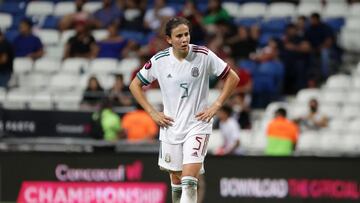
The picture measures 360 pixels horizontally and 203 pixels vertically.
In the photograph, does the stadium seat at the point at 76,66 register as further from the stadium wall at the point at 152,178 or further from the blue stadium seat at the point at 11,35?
the stadium wall at the point at 152,178

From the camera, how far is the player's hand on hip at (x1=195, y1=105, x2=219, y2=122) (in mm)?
10398

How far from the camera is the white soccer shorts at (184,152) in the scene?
34.1 ft

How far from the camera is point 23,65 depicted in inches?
844

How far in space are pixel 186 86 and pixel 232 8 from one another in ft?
38.0

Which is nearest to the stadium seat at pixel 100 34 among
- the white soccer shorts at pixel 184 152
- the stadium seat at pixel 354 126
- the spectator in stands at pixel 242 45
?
the spectator in stands at pixel 242 45

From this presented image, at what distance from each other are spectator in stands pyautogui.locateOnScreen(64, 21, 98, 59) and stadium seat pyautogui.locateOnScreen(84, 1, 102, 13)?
5.44ft

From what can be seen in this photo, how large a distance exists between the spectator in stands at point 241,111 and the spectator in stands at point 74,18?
4.81 metres

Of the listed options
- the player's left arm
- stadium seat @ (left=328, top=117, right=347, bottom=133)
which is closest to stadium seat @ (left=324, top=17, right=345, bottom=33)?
stadium seat @ (left=328, top=117, right=347, bottom=133)

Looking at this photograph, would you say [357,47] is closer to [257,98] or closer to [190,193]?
[257,98]

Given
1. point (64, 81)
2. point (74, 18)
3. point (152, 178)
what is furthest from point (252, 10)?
point (152, 178)

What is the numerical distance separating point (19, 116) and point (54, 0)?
5501 millimetres

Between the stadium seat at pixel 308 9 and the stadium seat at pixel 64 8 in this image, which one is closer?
the stadium seat at pixel 308 9

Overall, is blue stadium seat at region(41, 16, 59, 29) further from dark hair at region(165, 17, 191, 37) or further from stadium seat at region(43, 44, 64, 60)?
dark hair at region(165, 17, 191, 37)

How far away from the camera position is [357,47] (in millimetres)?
20172
